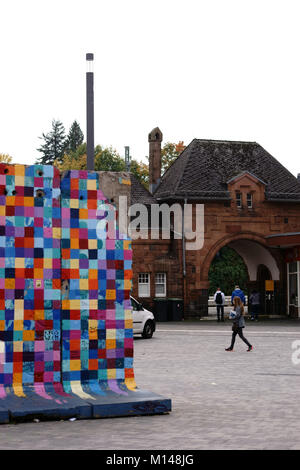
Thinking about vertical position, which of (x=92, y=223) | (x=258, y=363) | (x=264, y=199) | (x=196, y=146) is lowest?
(x=258, y=363)

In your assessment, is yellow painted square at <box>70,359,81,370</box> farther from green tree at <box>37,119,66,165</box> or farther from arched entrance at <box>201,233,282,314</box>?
green tree at <box>37,119,66,165</box>

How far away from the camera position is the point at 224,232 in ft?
163

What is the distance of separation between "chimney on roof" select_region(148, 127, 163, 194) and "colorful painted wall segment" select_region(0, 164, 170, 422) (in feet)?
143

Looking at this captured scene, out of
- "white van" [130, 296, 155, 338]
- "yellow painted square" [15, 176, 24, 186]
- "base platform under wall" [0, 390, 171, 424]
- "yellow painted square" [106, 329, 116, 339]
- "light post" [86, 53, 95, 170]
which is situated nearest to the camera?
"base platform under wall" [0, 390, 171, 424]

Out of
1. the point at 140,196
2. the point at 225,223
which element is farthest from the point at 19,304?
the point at 140,196

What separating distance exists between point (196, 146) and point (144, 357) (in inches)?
A: 1322

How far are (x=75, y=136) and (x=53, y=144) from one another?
932 centimetres

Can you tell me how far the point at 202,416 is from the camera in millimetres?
10375

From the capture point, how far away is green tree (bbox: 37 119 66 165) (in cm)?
10612

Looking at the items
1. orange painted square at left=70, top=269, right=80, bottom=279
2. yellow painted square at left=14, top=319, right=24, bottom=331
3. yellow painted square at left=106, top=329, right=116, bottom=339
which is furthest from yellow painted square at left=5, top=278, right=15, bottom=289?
yellow painted square at left=106, top=329, right=116, bottom=339

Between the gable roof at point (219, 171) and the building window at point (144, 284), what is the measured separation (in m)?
4.84
